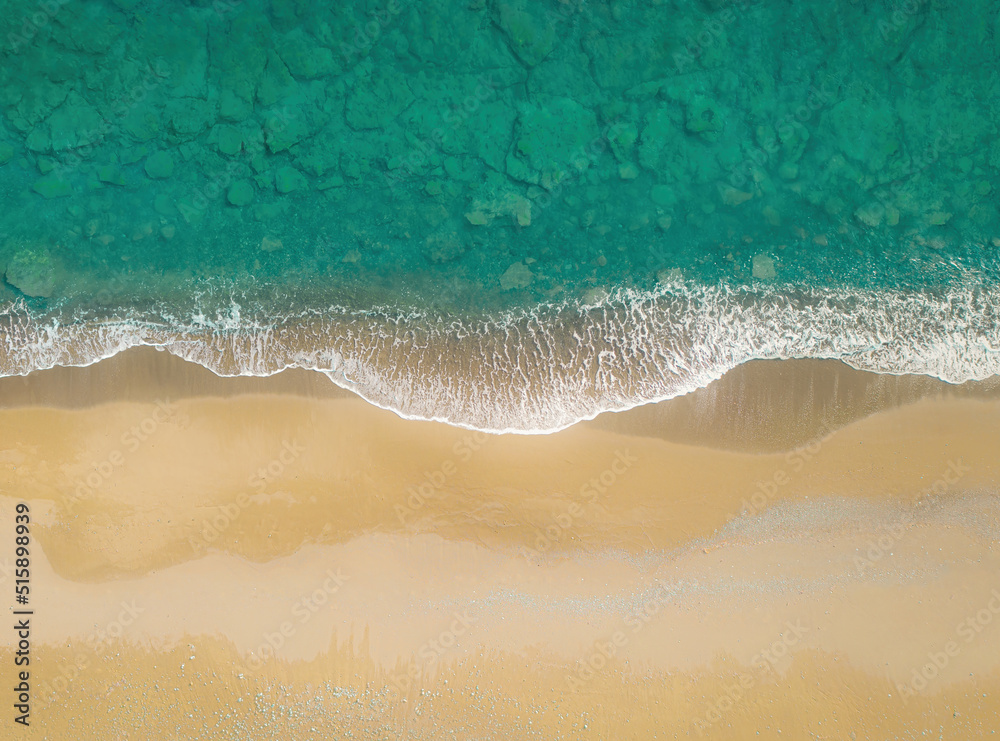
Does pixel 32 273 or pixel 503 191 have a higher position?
pixel 503 191

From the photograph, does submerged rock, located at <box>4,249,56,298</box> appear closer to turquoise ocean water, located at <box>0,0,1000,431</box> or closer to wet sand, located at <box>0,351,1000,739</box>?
turquoise ocean water, located at <box>0,0,1000,431</box>

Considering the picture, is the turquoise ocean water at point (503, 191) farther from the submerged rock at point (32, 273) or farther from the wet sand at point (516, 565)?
the wet sand at point (516, 565)

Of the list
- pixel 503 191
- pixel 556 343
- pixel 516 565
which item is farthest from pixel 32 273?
pixel 516 565

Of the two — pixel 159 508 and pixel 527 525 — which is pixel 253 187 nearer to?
pixel 159 508

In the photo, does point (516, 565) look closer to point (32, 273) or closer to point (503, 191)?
point (503, 191)

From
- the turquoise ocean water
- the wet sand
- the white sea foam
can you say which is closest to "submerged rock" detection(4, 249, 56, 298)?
the turquoise ocean water

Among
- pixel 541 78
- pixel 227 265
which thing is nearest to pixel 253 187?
pixel 227 265
